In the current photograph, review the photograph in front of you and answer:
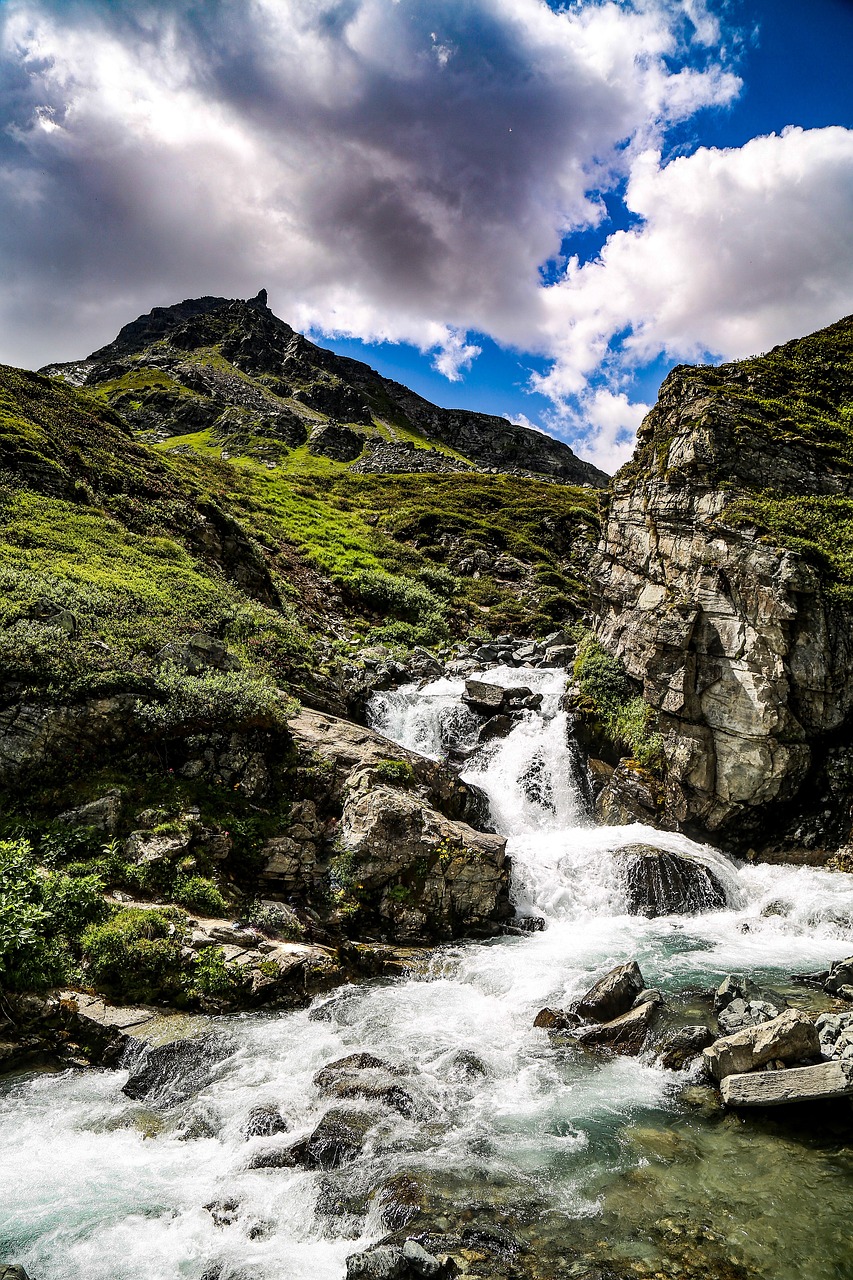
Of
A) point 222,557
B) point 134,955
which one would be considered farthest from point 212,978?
point 222,557

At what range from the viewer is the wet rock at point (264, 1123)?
1056cm

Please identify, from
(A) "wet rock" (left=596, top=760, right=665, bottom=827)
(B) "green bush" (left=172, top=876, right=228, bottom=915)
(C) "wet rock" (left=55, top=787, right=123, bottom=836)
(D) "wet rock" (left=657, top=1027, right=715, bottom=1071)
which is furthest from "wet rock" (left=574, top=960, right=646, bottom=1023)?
(C) "wet rock" (left=55, top=787, right=123, bottom=836)

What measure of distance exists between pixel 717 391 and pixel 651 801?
77.6ft

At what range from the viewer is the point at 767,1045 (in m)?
11.4

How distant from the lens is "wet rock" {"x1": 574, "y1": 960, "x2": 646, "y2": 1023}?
48.1 feet

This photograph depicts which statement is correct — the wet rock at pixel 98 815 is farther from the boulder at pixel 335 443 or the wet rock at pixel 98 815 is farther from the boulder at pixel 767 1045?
the boulder at pixel 335 443

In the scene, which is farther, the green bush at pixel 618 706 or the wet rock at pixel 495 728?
the wet rock at pixel 495 728

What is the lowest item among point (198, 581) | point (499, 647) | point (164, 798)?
point (164, 798)

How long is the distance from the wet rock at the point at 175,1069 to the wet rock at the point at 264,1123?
1.55 meters

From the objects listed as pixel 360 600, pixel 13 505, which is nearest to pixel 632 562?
pixel 360 600

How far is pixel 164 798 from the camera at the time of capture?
1805 cm

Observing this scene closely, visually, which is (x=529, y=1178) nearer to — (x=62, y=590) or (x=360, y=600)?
(x=62, y=590)

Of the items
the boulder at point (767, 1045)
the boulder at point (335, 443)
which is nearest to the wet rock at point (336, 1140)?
the boulder at point (767, 1045)

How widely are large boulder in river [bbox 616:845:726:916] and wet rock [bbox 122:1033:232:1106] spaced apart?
1519 cm
